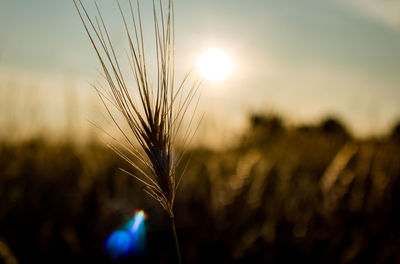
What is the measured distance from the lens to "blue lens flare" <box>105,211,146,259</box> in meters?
1.79

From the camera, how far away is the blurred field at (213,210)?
6.13ft

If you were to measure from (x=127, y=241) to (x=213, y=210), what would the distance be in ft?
1.92

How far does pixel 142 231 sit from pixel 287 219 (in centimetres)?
104

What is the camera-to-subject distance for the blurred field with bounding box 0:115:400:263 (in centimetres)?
187

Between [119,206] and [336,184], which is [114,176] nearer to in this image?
[119,206]

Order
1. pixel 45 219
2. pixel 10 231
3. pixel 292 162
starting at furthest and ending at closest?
1. pixel 292 162
2. pixel 45 219
3. pixel 10 231

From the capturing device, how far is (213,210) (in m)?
2.07

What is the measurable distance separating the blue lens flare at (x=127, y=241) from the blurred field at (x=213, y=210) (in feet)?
0.15

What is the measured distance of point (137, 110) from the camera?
0.61 m

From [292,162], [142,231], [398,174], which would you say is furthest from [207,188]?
[398,174]

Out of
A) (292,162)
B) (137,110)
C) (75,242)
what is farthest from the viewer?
(292,162)

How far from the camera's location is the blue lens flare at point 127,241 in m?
1.79

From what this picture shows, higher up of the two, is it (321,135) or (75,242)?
(321,135)

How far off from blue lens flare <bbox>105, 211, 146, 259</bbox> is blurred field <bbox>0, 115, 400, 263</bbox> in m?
0.04
